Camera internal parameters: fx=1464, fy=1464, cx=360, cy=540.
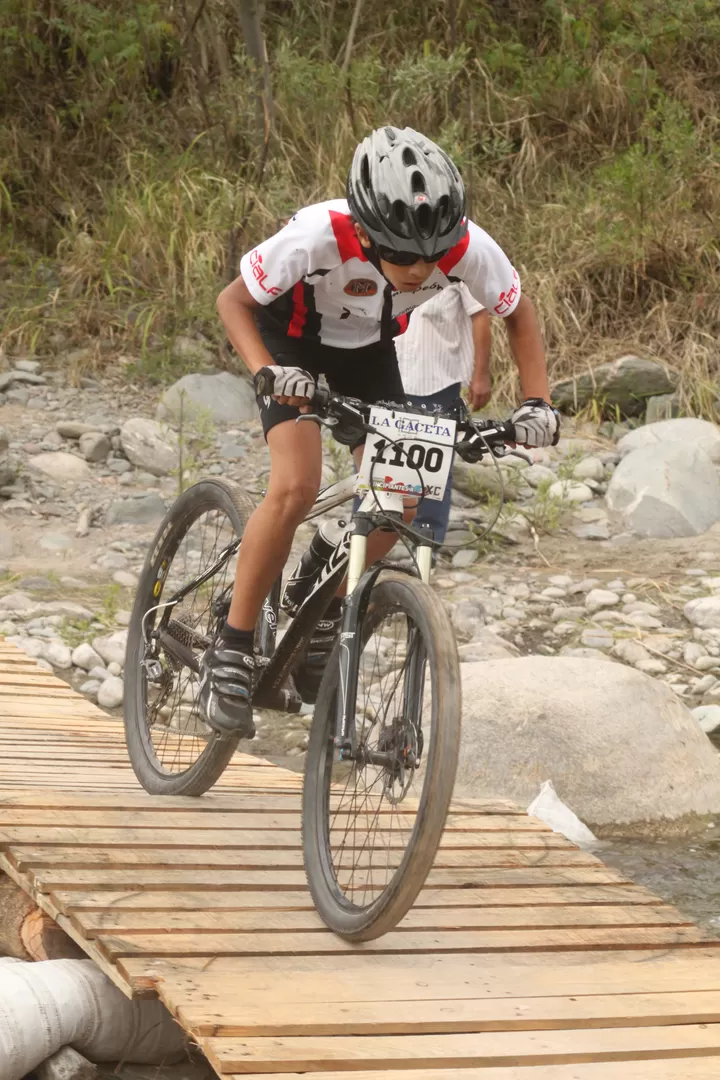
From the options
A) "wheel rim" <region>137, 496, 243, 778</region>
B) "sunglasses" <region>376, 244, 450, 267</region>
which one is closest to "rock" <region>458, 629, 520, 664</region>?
"wheel rim" <region>137, 496, 243, 778</region>

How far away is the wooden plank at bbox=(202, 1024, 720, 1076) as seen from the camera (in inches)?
99.5

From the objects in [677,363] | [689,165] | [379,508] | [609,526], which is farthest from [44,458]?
[379,508]

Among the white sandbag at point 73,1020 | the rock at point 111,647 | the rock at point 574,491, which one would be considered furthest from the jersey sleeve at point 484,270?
the rock at point 574,491

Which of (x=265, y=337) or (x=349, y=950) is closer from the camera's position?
(x=349, y=950)

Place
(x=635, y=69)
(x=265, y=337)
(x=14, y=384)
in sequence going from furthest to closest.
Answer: (x=635, y=69) < (x=14, y=384) < (x=265, y=337)

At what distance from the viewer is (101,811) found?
385 cm

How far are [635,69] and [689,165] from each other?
1389 millimetres

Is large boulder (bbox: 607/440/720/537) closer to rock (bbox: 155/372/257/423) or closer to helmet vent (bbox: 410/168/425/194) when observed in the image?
rock (bbox: 155/372/257/423)

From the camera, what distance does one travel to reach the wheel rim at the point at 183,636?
4.19m

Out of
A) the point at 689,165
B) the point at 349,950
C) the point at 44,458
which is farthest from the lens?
the point at 689,165

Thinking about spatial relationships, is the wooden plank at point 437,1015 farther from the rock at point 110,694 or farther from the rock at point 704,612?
the rock at point 704,612

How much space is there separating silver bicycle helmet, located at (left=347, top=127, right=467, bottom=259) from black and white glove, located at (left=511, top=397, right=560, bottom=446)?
0.41m

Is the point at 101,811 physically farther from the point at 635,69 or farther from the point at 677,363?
the point at 635,69

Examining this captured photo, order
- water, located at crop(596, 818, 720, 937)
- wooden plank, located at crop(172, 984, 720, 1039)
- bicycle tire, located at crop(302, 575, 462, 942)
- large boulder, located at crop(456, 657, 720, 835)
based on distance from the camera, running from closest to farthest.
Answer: wooden plank, located at crop(172, 984, 720, 1039)
bicycle tire, located at crop(302, 575, 462, 942)
water, located at crop(596, 818, 720, 937)
large boulder, located at crop(456, 657, 720, 835)
